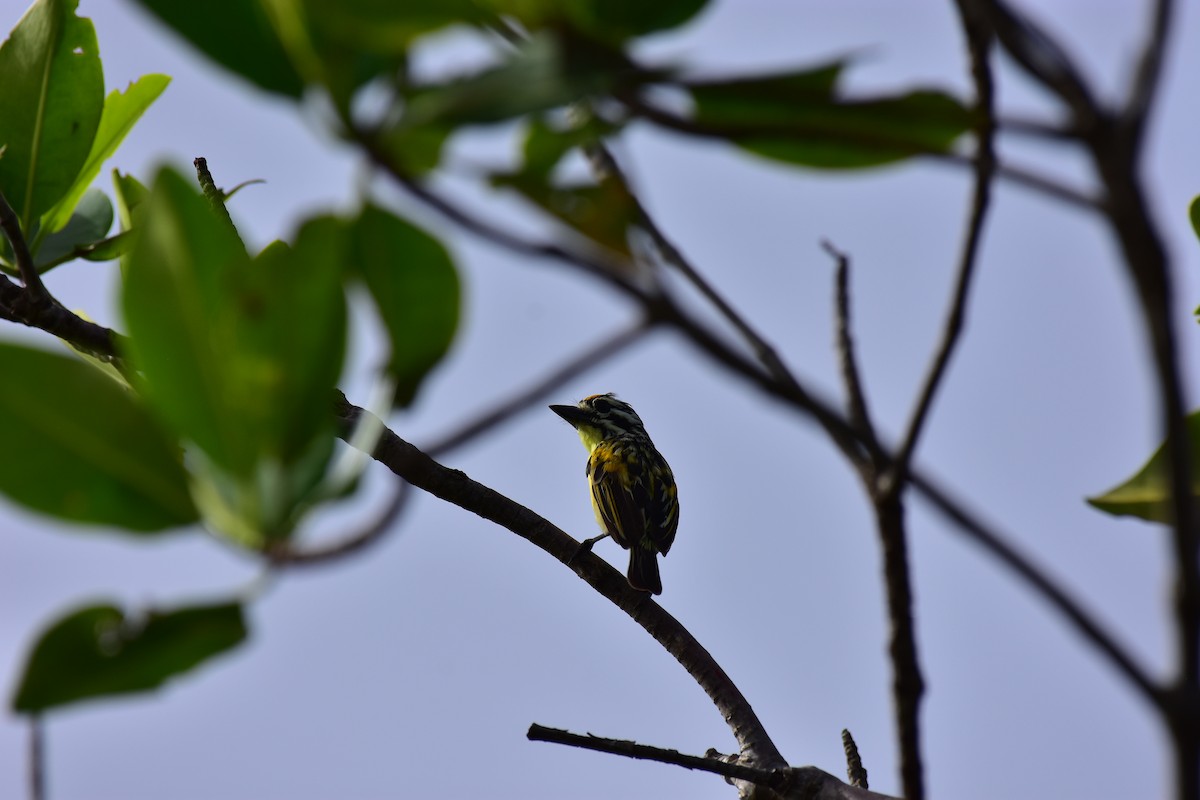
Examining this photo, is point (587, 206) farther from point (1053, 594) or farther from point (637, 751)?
point (637, 751)

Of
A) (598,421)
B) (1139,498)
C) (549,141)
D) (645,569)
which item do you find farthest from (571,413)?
(549,141)

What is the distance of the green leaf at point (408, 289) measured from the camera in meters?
1.13

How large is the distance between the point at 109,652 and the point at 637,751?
1.48m

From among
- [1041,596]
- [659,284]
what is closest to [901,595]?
[1041,596]

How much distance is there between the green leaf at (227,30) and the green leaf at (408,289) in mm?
181

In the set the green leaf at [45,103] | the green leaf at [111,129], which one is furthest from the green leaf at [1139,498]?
the green leaf at [111,129]

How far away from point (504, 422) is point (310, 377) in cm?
18

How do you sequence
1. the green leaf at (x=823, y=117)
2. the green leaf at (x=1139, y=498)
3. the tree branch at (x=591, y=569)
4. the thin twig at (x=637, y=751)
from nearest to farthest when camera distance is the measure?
the green leaf at (x=823, y=117)
the green leaf at (x=1139, y=498)
the thin twig at (x=637, y=751)
the tree branch at (x=591, y=569)

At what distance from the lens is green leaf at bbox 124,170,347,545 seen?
3.59 ft

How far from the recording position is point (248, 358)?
111 centimetres

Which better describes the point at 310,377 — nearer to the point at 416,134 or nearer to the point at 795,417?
the point at 416,134

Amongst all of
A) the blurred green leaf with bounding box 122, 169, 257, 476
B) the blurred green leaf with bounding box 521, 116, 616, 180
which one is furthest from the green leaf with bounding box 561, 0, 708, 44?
the blurred green leaf with bounding box 122, 169, 257, 476

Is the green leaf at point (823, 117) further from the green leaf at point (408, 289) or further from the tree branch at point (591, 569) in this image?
the tree branch at point (591, 569)

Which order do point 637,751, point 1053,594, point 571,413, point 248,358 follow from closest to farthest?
point 1053,594
point 248,358
point 637,751
point 571,413
